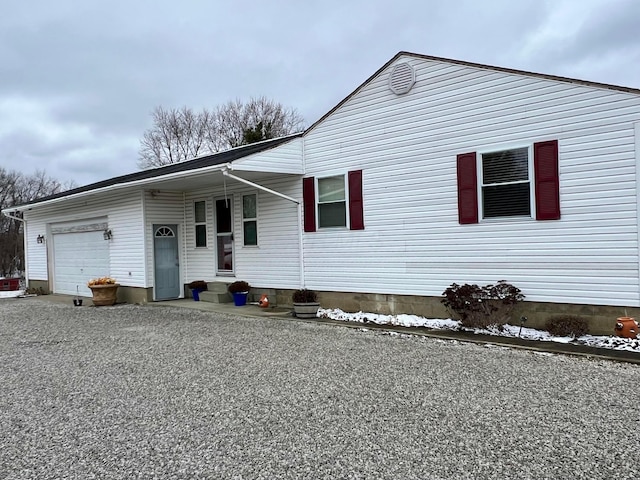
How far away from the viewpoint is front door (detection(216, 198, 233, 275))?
13188 millimetres

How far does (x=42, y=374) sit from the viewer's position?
6.39 meters

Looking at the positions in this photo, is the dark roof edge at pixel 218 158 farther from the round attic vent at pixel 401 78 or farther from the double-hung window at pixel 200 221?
the round attic vent at pixel 401 78

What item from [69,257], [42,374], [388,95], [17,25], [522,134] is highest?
[17,25]

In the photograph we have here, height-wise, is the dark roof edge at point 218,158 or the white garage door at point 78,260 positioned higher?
the dark roof edge at point 218,158

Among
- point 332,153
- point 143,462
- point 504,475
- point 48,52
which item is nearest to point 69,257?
point 48,52

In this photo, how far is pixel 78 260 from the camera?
16.8 metres

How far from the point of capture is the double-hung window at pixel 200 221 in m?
13.9

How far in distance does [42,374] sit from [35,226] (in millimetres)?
14557

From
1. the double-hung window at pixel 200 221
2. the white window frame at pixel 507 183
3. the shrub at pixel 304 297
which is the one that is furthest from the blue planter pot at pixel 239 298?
the white window frame at pixel 507 183

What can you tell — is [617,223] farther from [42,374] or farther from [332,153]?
[42,374]

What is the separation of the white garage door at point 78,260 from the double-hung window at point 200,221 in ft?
10.2

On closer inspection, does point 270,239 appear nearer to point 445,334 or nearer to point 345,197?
point 345,197

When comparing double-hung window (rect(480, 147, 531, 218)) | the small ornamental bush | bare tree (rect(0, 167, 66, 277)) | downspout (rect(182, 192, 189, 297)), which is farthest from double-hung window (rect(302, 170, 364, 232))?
bare tree (rect(0, 167, 66, 277))

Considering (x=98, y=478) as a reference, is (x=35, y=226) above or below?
above
